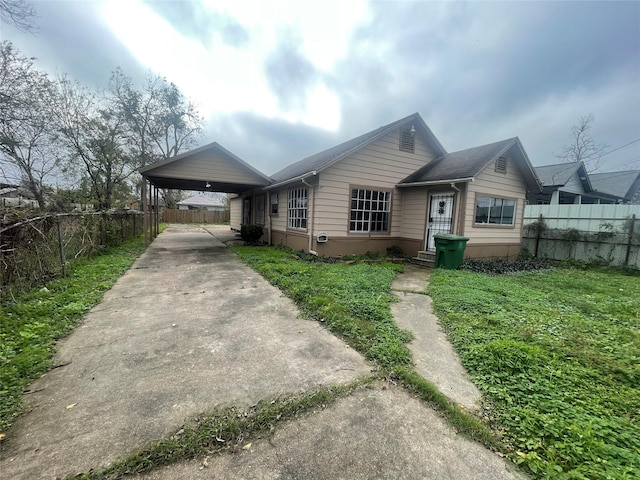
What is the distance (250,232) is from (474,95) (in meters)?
14.6

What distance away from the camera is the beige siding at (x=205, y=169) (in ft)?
32.1

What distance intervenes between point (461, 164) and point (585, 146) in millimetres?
27213

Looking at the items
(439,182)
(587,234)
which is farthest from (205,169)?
(587,234)

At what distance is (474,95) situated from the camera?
1497 cm

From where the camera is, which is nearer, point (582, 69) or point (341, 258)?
point (341, 258)

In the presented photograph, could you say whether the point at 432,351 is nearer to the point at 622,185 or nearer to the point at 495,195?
the point at 495,195

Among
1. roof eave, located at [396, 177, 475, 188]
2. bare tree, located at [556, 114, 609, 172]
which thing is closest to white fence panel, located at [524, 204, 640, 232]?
roof eave, located at [396, 177, 475, 188]

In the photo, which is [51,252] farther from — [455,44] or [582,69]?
[582,69]

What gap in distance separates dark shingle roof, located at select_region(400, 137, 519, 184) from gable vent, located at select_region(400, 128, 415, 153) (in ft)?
3.15

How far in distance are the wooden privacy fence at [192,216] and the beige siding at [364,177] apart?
1155 inches

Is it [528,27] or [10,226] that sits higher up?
[528,27]

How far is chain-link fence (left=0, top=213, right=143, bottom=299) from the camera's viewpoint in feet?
13.6

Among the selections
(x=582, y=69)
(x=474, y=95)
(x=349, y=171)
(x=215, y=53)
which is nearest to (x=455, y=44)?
(x=474, y=95)

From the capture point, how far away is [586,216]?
11070 mm
